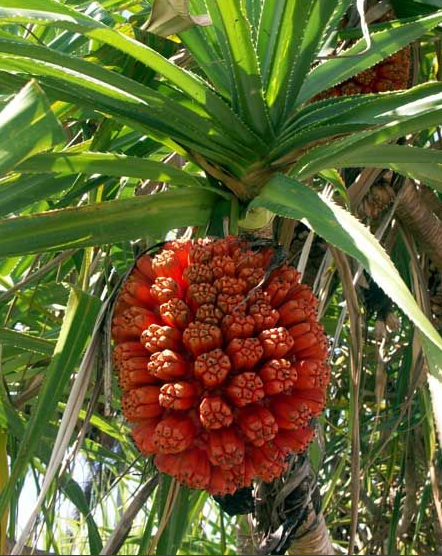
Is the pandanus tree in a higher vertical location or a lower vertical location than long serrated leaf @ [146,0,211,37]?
lower

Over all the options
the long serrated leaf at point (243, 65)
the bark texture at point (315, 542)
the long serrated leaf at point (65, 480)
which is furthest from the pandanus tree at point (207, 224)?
the bark texture at point (315, 542)

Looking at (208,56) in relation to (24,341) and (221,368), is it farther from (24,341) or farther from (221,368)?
(24,341)

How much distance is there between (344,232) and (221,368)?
9.5 inches

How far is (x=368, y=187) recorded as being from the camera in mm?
2043

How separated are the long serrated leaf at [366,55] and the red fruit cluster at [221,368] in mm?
360

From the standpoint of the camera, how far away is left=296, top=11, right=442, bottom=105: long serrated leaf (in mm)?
1517

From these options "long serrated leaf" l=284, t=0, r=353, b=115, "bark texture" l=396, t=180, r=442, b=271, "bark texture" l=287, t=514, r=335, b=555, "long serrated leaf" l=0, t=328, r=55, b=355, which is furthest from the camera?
"bark texture" l=396, t=180, r=442, b=271

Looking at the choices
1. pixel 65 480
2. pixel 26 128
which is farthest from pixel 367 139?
pixel 65 480

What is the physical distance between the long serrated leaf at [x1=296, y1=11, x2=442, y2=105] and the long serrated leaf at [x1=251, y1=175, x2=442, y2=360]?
0.80 feet

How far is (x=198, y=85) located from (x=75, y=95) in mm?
187

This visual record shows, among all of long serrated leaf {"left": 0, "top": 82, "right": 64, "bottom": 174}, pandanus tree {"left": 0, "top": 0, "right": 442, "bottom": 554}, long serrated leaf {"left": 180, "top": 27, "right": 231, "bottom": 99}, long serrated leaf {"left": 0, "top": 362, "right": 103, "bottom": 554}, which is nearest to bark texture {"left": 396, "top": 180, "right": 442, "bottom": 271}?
pandanus tree {"left": 0, "top": 0, "right": 442, "bottom": 554}

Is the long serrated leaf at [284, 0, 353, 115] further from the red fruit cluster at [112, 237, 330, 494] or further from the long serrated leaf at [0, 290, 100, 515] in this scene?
the long serrated leaf at [0, 290, 100, 515]

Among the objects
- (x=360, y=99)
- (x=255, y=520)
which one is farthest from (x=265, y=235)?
(x=255, y=520)

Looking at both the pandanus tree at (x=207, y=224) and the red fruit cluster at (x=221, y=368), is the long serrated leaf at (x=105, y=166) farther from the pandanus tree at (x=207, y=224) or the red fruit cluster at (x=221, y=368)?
the red fruit cluster at (x=221, y=368)
